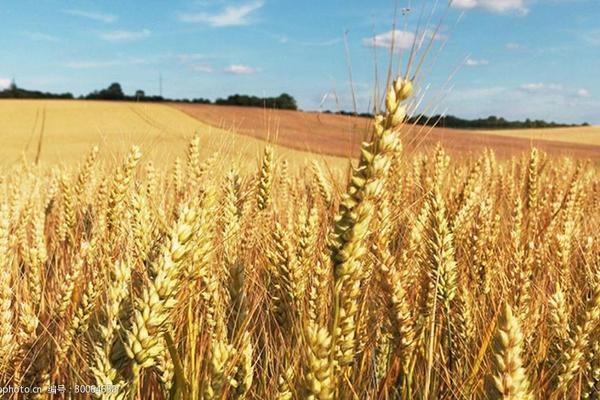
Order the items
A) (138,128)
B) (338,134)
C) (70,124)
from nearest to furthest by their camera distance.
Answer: (138,128) < (70,124) < (338,134)

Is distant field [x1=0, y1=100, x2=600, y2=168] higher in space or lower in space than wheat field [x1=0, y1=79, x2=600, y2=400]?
lower

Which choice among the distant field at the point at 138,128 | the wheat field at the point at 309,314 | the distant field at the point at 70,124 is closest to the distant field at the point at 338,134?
the distant field at the point at 138,128

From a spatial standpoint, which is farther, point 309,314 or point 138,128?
point 138,128

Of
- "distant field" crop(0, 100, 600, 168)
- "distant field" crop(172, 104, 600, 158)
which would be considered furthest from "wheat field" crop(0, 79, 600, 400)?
"distant field" crop(0, 100, 600, 168)

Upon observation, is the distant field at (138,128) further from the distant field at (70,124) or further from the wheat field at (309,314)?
the wheat field at (309,314)

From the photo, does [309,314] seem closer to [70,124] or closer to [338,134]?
[338,134]

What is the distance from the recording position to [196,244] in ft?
4.00

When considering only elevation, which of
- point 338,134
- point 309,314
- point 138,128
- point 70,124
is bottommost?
point 70,124

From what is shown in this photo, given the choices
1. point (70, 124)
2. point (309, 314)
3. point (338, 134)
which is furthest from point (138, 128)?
point (309, 314)

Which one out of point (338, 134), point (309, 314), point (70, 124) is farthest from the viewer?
point (338, 134)

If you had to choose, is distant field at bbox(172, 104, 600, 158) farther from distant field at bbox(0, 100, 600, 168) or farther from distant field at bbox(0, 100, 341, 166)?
distant field at bbox(0, 100, 341, 166)

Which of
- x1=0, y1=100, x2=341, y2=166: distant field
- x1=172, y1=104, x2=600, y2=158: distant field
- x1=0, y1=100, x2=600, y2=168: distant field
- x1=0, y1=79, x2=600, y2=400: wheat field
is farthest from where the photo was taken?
x1=0, y1=100, x2=341, y2=166: distant field

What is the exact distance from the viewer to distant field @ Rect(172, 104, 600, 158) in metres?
1.40

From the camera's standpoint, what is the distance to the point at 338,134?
92.6ft
